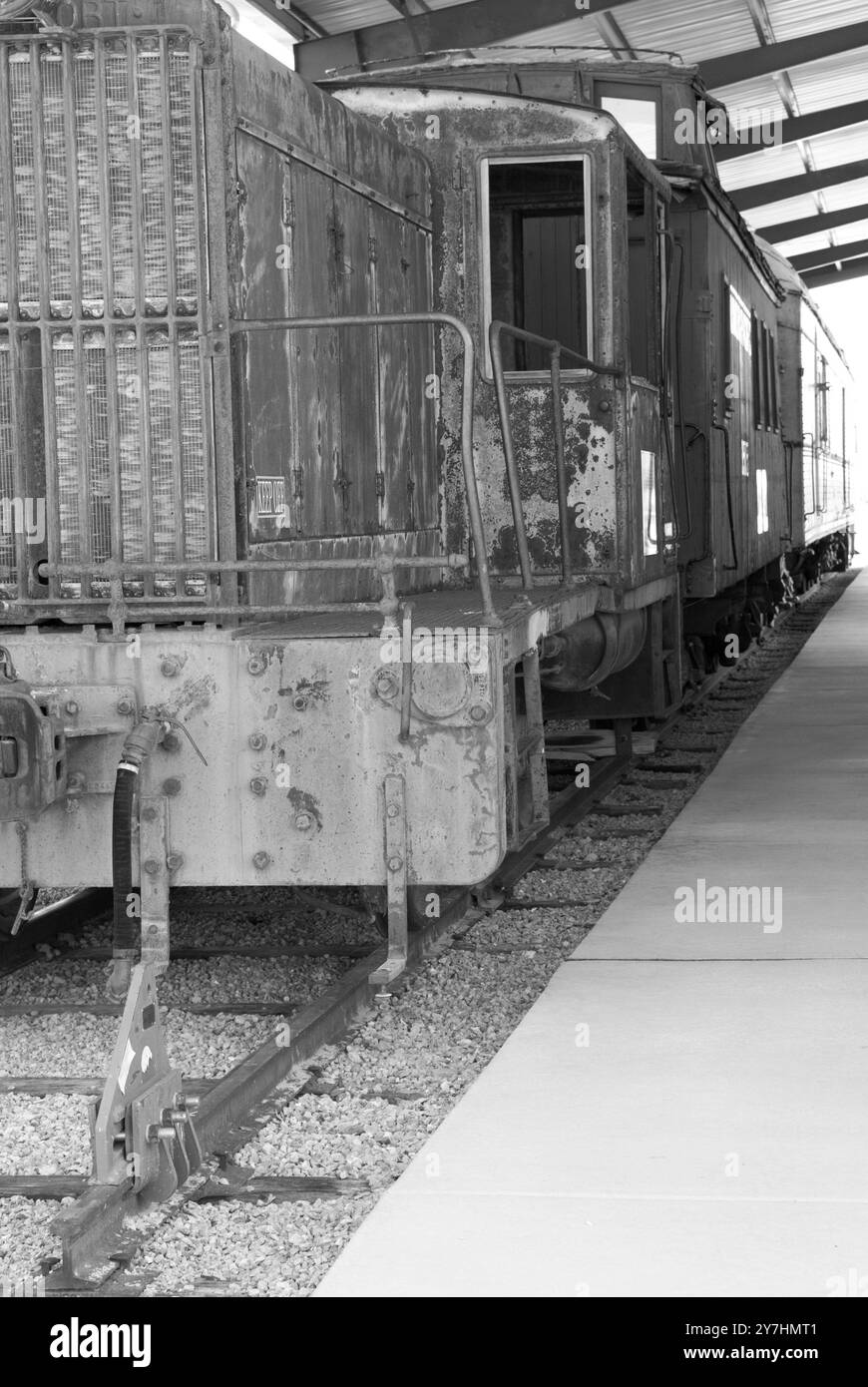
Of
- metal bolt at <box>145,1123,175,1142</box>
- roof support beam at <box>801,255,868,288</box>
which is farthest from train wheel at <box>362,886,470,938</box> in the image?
roof support beam at <box>801,255,868,288</box>

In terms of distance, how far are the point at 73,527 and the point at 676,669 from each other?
14.8 feet

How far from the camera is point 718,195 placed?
32.2ft

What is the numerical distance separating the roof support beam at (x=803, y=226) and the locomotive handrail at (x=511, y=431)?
1223 inches

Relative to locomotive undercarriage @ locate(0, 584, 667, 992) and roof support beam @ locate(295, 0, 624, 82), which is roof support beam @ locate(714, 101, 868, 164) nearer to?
roof support beam @ locate(295, 0, 624, 82)

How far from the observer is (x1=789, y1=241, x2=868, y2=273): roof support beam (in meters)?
40.8

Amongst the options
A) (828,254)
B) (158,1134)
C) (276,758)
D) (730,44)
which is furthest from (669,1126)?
(828,254)

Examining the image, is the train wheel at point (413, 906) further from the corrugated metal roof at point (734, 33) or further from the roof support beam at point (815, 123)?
the roof support beam at point (815, 123)

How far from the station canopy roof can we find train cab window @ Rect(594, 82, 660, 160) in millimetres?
515

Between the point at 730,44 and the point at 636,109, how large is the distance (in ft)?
47.4

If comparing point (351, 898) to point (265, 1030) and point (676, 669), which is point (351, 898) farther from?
point (676, 669)

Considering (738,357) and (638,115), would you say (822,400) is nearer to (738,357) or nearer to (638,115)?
(738,357)

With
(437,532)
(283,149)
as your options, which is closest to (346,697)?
(283,149)

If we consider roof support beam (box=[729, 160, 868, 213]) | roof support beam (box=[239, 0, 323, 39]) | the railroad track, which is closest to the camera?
the railroad track

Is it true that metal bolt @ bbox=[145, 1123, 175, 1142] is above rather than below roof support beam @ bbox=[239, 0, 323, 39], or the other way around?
below
